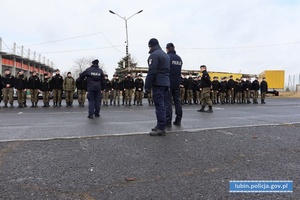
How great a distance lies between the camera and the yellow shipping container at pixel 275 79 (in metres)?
38.3

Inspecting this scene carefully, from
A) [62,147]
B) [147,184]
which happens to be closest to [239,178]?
[147,184]

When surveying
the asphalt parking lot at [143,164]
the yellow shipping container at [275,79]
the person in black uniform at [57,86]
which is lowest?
the asphalt parking lot at [143,164]

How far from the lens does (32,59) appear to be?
68312mm

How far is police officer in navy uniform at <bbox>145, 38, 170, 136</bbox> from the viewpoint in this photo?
6023mm

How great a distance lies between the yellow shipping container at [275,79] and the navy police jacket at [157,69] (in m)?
35.6

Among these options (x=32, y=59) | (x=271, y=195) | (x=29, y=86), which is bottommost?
(x=271, y=195)

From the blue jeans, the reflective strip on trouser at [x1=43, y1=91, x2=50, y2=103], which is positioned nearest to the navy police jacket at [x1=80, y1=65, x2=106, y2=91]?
the blue jeans

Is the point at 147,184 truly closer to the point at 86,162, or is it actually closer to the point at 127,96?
the point at 86,162

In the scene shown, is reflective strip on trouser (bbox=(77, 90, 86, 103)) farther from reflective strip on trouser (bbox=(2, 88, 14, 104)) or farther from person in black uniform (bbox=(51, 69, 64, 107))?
reflective strip on trouser (bbox=(2, 88, 14, 104))

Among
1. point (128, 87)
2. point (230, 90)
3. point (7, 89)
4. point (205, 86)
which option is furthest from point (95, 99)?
point (230, 90)

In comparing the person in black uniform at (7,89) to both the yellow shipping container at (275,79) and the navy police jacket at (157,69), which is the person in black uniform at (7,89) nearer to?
the navy police jacket at (157,69)

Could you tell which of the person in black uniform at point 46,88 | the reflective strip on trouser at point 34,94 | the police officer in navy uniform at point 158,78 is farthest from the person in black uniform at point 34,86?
the police officer in navy uniform at point 158,78

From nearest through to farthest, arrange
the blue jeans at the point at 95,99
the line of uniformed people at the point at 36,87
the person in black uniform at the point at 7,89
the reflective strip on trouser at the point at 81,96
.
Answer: the blue jeans at the point at 95,99, the person in black uniform at the point at 7,89, the line of uniformed people at the point at 36,87, the reflective strip on trouser at the point at 81,96

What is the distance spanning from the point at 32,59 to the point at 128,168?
70.8 m
